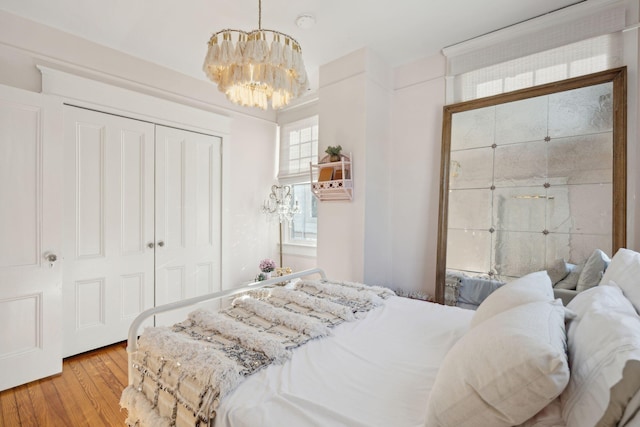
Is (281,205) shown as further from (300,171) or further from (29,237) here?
(29,237)

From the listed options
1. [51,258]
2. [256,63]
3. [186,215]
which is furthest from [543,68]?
[51,258]

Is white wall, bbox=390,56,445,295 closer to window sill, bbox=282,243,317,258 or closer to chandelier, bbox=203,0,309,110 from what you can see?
window sill, bbox=282,243,317,258

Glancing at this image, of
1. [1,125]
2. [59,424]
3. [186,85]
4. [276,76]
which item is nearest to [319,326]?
[276,76]

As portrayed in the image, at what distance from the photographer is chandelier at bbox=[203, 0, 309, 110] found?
159 cm

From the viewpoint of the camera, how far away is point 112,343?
2.90 m

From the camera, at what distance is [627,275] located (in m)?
1.27

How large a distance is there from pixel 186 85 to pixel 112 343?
2732 millimetres

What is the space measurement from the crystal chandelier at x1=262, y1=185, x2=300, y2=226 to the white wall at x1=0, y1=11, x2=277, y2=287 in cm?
11

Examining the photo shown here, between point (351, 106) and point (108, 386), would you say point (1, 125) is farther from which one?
point (351, 106)

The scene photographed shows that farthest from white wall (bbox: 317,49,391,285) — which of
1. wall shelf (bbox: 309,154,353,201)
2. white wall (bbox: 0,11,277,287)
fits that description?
white wall (bbox: 0,11,277,287)

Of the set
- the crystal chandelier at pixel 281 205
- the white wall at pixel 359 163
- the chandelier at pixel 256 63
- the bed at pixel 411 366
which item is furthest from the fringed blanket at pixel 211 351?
the crystal chandelier at pixel 281 205

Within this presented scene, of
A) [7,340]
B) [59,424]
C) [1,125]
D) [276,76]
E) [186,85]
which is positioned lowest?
[59,424]

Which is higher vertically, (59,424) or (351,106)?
(351,106)

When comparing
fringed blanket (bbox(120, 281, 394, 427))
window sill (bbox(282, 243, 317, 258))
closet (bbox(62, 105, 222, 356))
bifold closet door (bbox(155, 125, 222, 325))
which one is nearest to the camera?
fringed blanket (bbox(120, 281, 394, 427))
